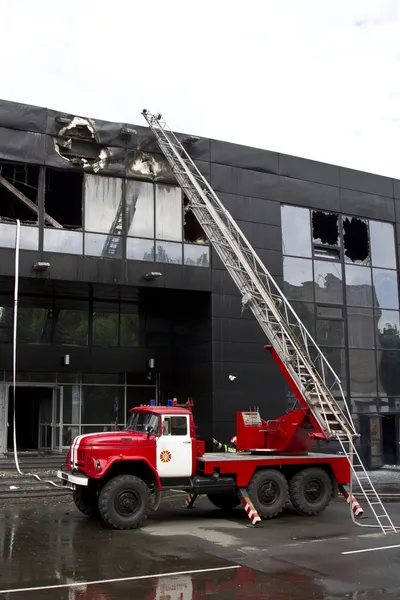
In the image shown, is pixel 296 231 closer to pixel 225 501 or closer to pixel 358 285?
pixel 358 285

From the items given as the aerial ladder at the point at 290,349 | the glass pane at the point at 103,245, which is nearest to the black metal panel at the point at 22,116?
the glass pane at the point at 103,245

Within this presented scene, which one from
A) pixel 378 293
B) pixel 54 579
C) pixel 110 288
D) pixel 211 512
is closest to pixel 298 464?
pixel 211 512

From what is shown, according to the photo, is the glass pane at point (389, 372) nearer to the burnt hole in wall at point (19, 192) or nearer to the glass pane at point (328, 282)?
the glass pane at point (328, 282)

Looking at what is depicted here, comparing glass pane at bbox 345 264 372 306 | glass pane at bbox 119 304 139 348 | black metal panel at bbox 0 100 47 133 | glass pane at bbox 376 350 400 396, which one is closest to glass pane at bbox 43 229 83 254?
black metal panel at bbox 0 100 47 133

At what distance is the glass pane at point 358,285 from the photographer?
81.3ft

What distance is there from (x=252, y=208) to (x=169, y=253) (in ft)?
12.2

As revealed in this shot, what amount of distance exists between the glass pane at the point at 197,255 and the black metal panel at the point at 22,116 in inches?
241

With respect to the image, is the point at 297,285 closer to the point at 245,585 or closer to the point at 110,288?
the point at 110,288

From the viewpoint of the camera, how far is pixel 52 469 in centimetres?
1975

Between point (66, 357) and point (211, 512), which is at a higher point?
point (66, 357)

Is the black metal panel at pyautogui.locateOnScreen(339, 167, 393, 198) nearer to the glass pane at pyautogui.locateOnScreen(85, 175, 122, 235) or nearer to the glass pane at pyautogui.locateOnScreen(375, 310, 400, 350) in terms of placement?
the glass pane at pyautogui.locateOnScreen(375, 310, 400, 350)

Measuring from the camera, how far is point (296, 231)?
23922mm

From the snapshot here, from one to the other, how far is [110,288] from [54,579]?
536 inches

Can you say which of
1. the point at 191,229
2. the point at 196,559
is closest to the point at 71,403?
the point at 191,229
